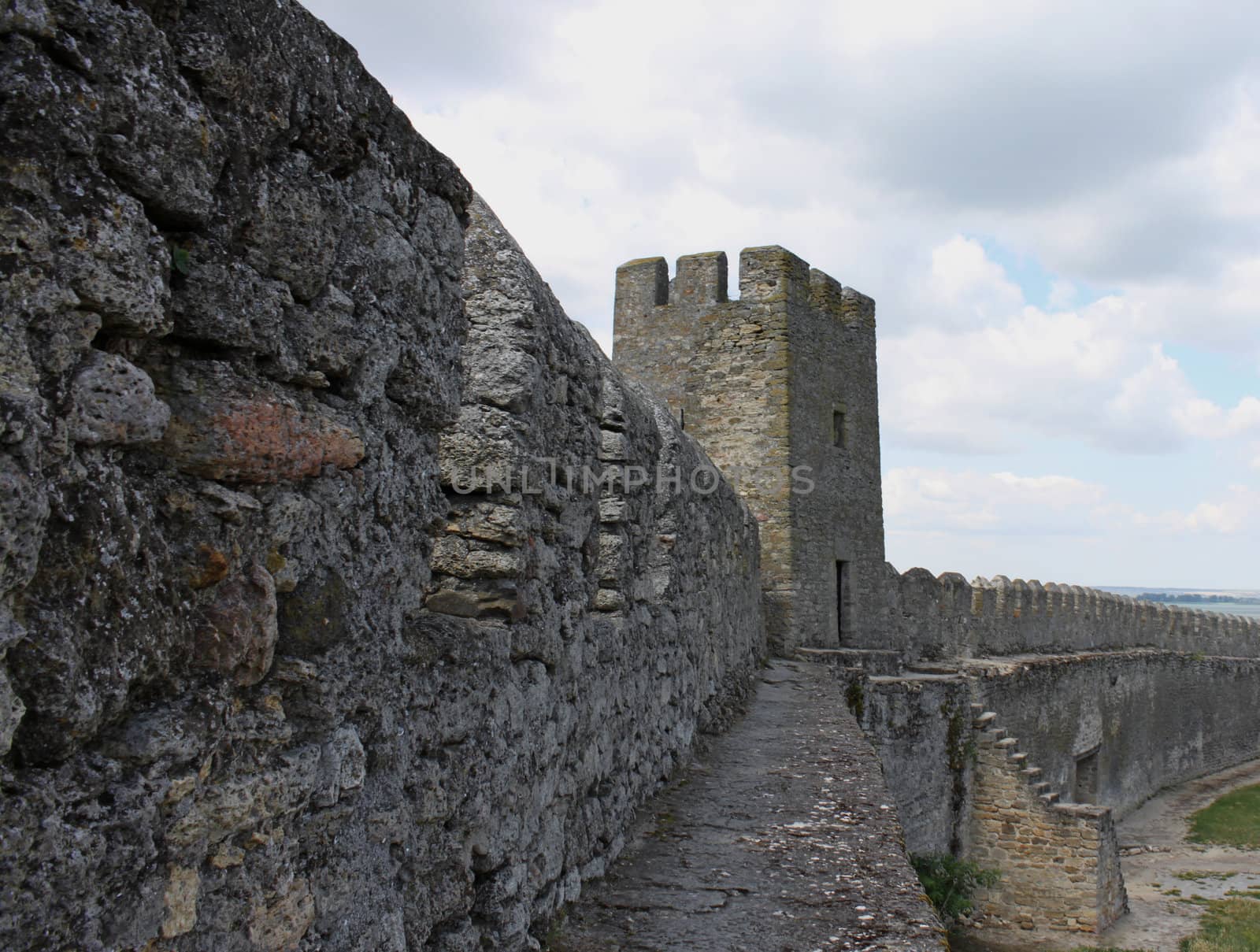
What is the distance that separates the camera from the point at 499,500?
9.64ft

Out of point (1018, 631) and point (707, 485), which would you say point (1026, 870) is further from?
point (1018, 631)

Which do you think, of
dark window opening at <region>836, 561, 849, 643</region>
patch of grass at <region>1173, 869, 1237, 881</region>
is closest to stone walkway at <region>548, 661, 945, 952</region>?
dark window opening at <region>836, 561, 849, 643</region>

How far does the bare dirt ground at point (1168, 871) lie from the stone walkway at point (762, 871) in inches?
310

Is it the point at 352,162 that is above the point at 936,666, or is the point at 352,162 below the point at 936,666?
above

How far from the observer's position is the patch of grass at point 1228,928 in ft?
35.3

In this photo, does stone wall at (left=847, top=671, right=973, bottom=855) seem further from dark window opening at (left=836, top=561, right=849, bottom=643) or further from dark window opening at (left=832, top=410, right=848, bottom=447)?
dark window opening at (left=832, top=410, right=848, bottom=447)

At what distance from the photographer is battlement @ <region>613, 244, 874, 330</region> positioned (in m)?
16.3

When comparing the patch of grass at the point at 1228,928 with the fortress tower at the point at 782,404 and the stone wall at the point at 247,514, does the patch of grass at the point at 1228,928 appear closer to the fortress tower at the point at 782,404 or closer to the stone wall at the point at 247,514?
the fortress tower at the point at 782,404

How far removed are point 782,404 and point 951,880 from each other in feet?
24.0

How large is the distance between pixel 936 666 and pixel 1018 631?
4.78 m

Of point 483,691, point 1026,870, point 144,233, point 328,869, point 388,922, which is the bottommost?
point 1026,870

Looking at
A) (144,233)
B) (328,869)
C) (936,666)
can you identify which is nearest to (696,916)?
(328,869)

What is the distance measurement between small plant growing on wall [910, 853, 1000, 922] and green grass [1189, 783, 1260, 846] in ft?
24.6

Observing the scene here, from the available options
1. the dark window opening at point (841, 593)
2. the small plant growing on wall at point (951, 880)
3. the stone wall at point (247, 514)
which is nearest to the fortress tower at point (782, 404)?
the dark window opening at point (841, 593)
